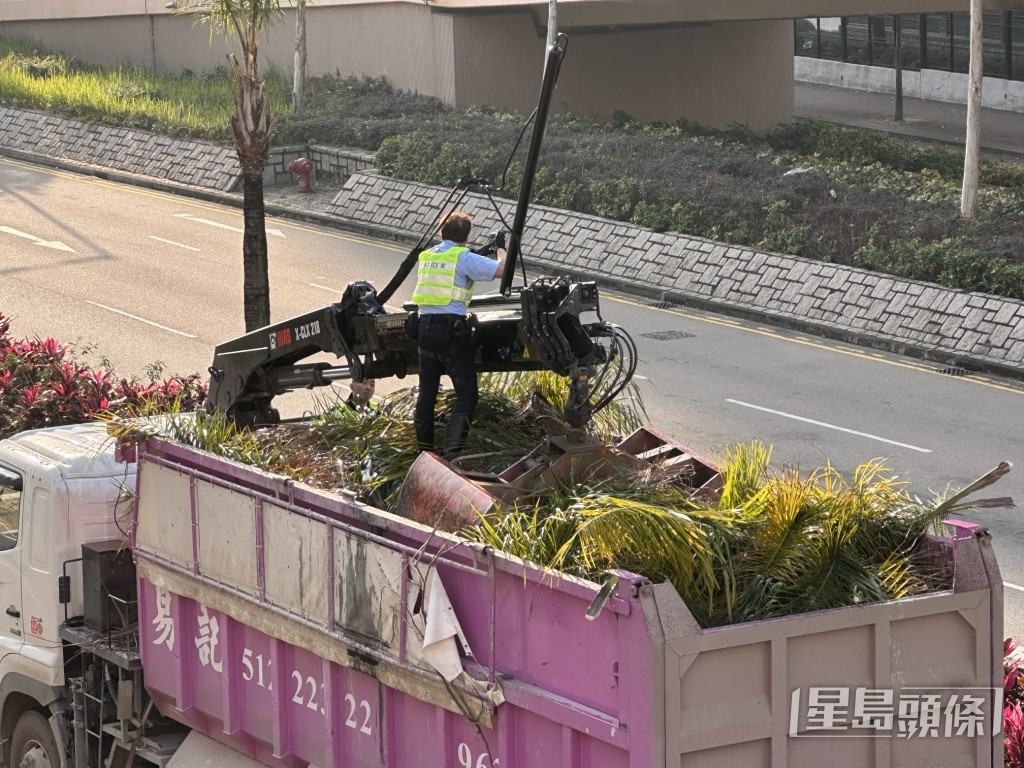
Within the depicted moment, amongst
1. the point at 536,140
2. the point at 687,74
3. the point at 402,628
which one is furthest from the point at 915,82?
the point at 402,628

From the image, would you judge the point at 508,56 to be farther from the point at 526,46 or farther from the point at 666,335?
the point at 666,335

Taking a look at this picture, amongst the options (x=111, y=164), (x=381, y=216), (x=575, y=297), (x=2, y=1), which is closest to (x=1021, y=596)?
(x=575, y=297)

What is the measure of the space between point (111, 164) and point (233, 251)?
8577 millimetres

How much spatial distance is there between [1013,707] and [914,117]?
3793 cm

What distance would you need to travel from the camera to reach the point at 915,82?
1891 inches

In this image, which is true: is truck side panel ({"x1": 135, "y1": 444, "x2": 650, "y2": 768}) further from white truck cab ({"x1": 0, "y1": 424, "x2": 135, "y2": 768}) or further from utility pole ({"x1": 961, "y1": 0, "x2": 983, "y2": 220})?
utility pole ({"x1": 961, "y1": 0, "x2": 983, "y2": 220})

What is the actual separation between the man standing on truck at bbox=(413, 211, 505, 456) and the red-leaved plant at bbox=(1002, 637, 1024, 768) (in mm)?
3198

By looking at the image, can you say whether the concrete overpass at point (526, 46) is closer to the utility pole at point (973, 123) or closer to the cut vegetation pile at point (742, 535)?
the utility pole at point (973, 123)

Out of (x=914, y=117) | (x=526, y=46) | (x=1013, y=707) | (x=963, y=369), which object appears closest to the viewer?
(x=1013, y=707)

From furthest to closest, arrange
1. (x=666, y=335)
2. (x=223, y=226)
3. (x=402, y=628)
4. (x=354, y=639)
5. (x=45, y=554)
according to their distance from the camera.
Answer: (x=223, y=226), (x=666, y=335), (x=45, y=554), (x=354, y=639), (x=402, y=628)

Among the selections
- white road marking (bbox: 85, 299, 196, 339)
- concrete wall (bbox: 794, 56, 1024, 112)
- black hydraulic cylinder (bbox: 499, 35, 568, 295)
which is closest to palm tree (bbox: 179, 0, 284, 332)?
white road marking (bbox: 85, 299, 196, 339)

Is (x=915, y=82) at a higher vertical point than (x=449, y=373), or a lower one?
higher

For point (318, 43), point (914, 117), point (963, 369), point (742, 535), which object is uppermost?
point (318, 43)

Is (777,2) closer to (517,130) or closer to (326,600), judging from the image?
(517,130)
